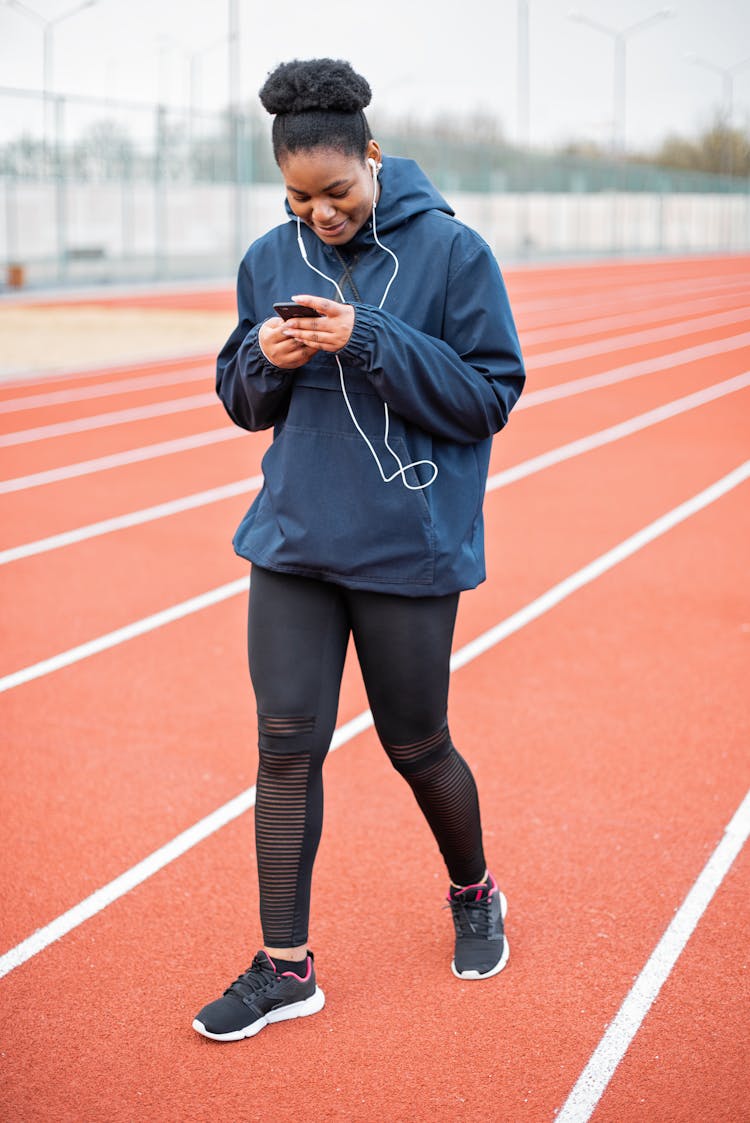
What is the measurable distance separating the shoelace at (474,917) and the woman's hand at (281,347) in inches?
57.9

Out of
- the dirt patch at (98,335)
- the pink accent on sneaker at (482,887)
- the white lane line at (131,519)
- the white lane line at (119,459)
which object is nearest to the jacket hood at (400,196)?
the pink accent on sneaker at (482,887)

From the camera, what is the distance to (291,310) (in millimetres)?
2609

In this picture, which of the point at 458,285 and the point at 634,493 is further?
the point at 634,493

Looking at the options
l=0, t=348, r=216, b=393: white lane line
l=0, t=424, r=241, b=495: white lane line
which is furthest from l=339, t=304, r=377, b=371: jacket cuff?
l=0, t=348, r=216, b=393: white lane line

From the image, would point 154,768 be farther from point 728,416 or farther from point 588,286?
point 588,286

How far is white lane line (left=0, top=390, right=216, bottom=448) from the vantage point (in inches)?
440

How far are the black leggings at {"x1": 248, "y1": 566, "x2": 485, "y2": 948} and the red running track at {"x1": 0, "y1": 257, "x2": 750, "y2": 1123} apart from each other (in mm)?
399

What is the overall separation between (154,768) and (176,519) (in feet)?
12.9

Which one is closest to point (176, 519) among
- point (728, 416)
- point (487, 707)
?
point (487, 707)

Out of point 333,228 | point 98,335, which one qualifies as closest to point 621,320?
point 98,335

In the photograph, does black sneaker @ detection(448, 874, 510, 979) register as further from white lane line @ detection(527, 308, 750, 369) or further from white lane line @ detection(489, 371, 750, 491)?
white lane line @ detection(527, 308, 750, 369)

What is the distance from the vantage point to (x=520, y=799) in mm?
4344

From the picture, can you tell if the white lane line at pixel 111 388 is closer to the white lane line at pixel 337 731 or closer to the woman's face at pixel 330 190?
the white lane line at pixel 337 731

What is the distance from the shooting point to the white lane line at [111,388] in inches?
511
